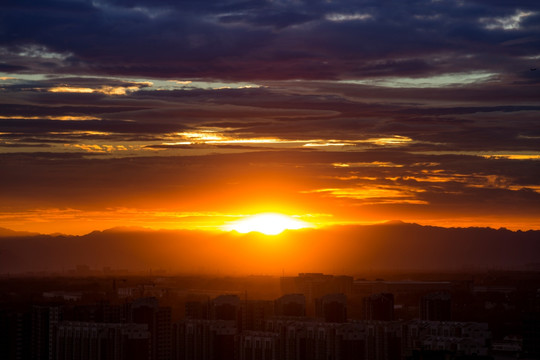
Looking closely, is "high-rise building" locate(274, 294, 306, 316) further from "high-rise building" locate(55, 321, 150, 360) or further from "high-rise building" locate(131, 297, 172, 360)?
"high-rise building" locate(55, 321, 150, 360)

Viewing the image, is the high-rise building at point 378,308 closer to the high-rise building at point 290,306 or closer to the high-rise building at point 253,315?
the high-rise building at point 290,306

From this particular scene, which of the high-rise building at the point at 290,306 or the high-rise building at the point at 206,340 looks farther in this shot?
the high-rise building at the point at 290,306

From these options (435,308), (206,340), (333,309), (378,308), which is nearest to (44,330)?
(206,340)

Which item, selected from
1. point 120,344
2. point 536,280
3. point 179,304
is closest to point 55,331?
point 120,344

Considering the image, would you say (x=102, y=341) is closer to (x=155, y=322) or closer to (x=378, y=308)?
(x=155, y=322)

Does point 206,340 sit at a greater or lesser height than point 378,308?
lesser

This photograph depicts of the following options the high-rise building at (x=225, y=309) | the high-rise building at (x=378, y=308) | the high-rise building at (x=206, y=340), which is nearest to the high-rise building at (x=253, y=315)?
the high-rise building at (x=225, y=309)

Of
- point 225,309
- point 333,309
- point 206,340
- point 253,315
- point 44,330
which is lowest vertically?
point 206,340

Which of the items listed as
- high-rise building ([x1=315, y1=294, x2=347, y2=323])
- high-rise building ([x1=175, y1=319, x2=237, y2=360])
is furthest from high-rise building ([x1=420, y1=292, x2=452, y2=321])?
high-rise building ([x1=175, y1=319, x2=237, y2=360])

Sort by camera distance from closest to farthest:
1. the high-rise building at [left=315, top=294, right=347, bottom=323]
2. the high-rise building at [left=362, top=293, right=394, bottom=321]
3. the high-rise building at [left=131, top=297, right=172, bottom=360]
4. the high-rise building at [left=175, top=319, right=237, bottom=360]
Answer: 1. the high-rise building at [left=175, top=319, right=237, bottom=360]
2. the high-rise building at [left=131, top=297, right=172, bottom=360]
3. the high-rise building at [left=315, top=294, right=347, bottom=323]
4. the high-rise building at [left=362, top=293, right=394, bottom=321]

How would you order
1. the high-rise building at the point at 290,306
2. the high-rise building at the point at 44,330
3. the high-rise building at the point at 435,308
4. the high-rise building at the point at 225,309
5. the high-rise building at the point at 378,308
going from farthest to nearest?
the high-rise building at the point at 435,308
the high-rise building at the point at 378,308
the high-rise building at the point at 290,306
the high-rise building at the point at 225,309
the high-rise building at the point at 44,330

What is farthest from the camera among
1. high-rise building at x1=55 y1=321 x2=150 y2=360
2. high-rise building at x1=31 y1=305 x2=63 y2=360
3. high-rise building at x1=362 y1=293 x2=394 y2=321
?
high-rise building at x1=362 y1=293 x2=394 y2=321

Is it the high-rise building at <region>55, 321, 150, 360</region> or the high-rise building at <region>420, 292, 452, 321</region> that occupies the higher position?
the high-rise building at <region>420, 292, 452, 321</region>
